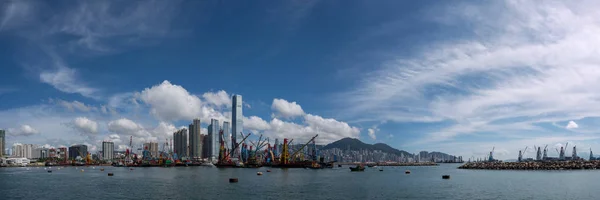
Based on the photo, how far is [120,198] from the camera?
224 feet

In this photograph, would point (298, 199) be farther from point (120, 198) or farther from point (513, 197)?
point (513, 197)

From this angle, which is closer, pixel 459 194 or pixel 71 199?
pixel 71 199

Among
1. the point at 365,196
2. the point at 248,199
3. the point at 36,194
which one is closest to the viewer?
the point at 248,199

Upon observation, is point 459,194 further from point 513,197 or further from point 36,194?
point 36,194

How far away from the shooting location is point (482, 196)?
70750 millimetres

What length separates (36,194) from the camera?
75.8 m

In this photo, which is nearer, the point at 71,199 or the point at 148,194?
the point at 71,199

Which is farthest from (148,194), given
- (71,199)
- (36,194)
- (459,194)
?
(459,194)

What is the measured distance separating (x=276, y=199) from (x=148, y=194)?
24689mm

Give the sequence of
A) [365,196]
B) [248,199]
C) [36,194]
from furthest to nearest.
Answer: [36,194], [365,196], [248,199]

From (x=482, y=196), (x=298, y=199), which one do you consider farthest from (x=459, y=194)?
(x=298, y=199)

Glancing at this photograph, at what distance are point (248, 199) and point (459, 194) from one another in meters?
36.4

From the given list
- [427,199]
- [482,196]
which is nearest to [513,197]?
[482,196]

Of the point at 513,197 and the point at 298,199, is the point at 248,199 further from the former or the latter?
the point at 513,197
